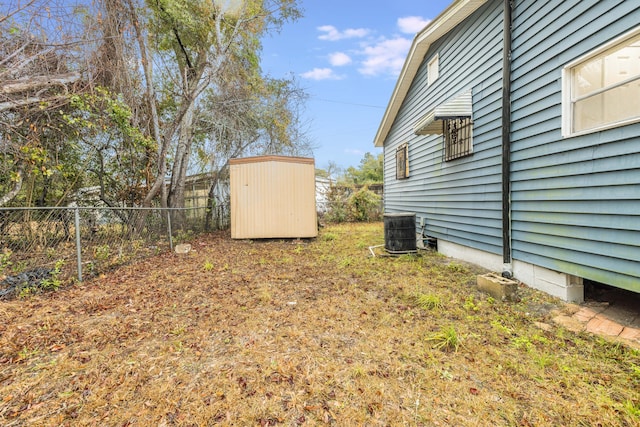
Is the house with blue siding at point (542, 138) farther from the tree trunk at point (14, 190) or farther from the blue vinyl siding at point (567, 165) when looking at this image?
the tree trunk at point (14, 190)

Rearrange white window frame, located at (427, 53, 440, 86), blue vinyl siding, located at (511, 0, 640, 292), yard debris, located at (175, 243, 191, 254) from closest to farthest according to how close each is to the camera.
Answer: blue vinyl siding, located at (511, 0, 640, 292)
white window frame, located at (427, 53, 440, 86)
yard debris, located at (175, 243, 191, 254)

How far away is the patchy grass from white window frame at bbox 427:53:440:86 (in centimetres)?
445

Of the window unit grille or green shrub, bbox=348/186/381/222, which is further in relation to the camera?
green shrub, bbox=348/186/381/222

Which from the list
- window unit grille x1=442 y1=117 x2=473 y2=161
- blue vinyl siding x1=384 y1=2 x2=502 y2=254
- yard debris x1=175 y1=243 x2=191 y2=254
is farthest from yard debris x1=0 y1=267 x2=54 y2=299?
window unit grille x1=442 y1=117 x2=473 y2=161

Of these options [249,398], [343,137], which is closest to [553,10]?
[249,398]

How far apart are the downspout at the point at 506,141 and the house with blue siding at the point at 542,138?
1 cm

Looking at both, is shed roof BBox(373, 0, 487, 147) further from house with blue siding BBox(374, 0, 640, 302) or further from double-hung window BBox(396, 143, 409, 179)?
double-hung window BBox(396, 143, 409, 179)

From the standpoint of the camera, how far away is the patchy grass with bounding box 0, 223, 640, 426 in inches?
62.2

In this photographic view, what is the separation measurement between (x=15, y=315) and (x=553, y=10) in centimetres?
650

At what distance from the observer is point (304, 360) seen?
6.88 ft

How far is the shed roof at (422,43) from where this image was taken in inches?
178

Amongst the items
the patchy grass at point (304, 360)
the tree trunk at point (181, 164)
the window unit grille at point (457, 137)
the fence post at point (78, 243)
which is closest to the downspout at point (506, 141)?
the patchy grass at point (304, 360)

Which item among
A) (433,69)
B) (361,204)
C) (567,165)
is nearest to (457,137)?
(433,69)

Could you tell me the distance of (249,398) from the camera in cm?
171
